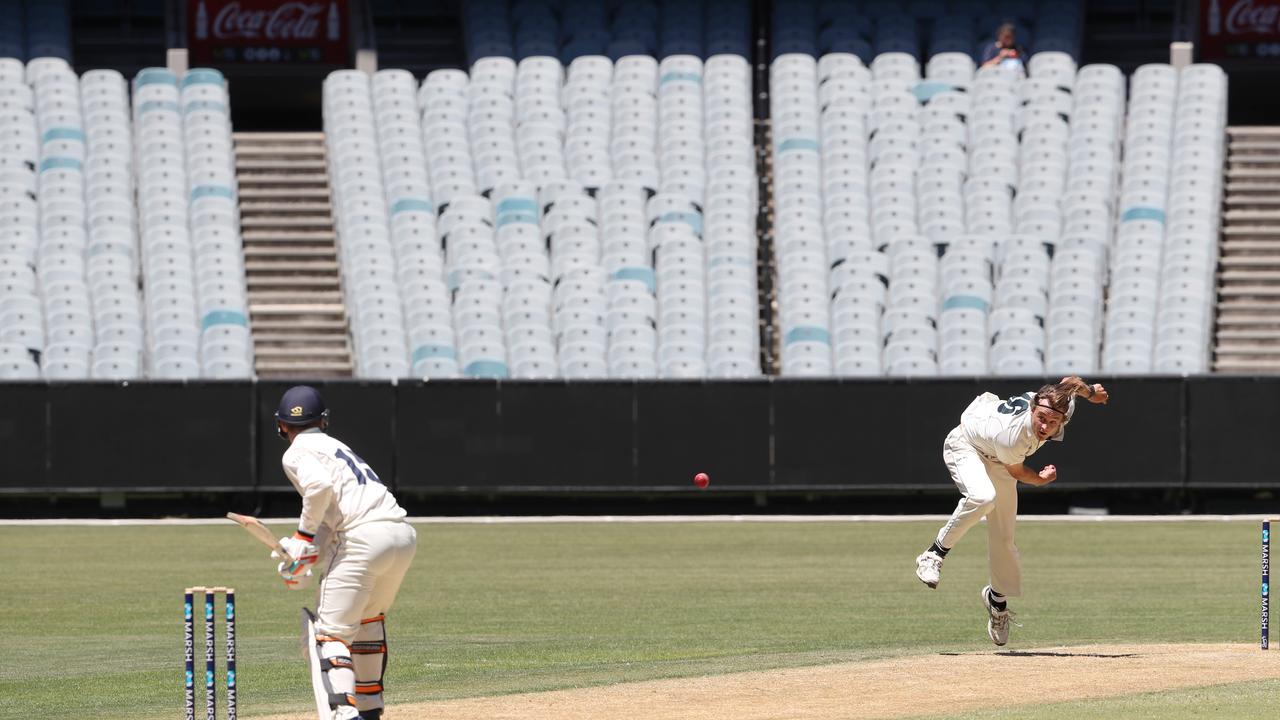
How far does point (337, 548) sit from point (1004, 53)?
30.4m

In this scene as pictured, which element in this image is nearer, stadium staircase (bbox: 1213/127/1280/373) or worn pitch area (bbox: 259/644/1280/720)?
worn pitch area (bbox: 259/644/1280/720)

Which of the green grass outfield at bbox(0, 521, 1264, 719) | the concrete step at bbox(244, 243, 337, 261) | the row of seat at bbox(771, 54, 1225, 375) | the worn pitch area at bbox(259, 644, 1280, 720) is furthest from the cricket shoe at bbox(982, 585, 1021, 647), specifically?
the concrete step at bbox(244, 243, 337, 261)

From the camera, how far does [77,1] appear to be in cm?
4166

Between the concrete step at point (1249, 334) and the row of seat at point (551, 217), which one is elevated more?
the row of seat at point (551, 217)

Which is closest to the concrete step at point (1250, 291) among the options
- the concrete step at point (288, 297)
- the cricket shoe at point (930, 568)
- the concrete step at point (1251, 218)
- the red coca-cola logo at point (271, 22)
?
the concrete step at point (1251, 218)

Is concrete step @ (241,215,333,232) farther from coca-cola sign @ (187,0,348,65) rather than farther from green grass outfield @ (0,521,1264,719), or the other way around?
green grass outfield @ (0,521,1264,719)

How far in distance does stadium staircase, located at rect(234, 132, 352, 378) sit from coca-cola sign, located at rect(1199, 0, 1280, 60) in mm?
18645

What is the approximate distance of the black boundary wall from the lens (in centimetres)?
2980

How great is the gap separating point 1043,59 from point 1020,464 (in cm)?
2633

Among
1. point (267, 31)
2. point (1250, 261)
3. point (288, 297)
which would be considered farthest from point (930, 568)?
point (267, 31)

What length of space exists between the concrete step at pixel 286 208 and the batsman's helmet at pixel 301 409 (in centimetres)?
2778

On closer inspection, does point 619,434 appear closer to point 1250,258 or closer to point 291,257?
point 291,257

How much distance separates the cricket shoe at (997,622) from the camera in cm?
1427

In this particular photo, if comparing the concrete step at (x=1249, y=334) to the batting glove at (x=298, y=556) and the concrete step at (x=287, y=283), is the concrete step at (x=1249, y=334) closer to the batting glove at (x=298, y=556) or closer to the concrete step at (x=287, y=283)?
the concrete step at (x=287, y=283)
